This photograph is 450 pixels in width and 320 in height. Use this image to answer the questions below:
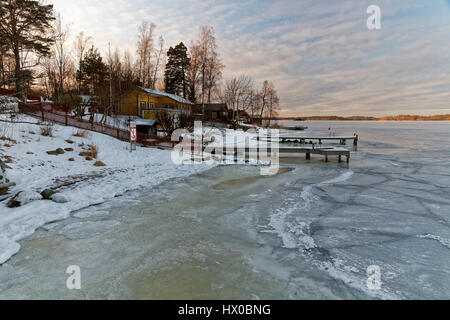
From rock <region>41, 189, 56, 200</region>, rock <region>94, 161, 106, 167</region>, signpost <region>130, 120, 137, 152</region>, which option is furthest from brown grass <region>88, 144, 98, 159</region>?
rock <region>41, 189, 56, 200</region>

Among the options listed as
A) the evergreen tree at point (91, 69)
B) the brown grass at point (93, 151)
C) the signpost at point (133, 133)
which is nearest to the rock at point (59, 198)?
the brown grass at point (93, 151)

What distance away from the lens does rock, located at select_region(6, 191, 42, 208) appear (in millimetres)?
6758

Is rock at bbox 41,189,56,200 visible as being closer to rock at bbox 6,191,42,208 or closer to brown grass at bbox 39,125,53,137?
rock at bbox 6,191,42,208

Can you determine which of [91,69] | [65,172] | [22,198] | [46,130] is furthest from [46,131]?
[91,69]

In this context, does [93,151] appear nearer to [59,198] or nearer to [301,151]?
[59,198]

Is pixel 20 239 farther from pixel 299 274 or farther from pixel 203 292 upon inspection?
pixel 299 274

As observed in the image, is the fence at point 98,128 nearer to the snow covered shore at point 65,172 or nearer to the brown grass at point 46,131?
the snow covered shore at point 65,172

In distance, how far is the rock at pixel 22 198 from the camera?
22.2 feet

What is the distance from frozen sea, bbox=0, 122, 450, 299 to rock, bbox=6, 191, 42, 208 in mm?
1717

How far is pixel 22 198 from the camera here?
6.96 m

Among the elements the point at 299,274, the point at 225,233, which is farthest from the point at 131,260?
the point at 299,274

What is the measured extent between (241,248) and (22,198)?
6546 mm

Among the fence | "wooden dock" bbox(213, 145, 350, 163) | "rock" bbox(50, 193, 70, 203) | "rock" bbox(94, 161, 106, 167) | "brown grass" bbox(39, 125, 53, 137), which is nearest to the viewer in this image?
"rock" bbox(50, 193, 70, 203)

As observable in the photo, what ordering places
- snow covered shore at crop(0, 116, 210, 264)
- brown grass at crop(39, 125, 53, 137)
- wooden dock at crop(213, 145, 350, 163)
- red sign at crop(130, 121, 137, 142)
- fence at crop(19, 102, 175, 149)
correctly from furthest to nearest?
wooden dock at crop(213, 145, 350, 163), fence at crop(19, 102, 175, 149), red sign at crop(130, 121, 137, 142), brown grass at crop(39, 125, 53, 137), snow covered shore at crop(0, 116, 210, 264)
